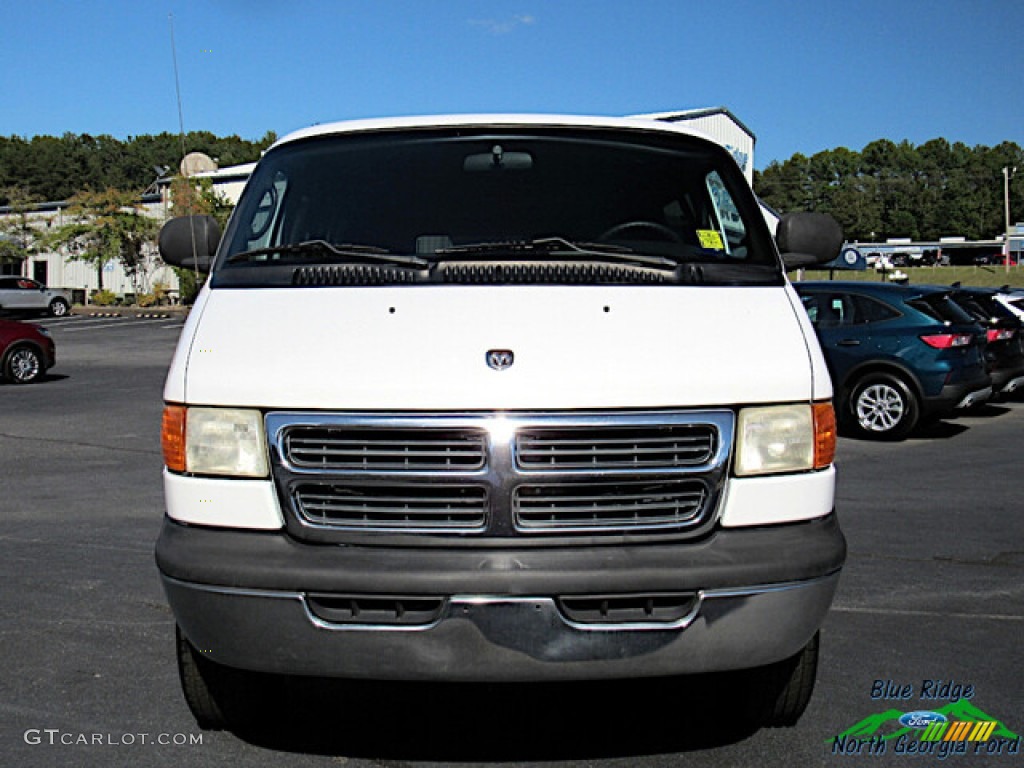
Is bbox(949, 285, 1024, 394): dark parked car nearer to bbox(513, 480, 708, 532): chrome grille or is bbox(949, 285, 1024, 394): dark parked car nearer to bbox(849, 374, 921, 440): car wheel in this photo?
bbox(849, 374, 921, 440): car wheel

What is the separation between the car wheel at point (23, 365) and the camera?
65.3ft

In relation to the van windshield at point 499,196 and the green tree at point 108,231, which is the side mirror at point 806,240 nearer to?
the van windshield at point 499,196

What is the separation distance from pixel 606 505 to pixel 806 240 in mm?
2092

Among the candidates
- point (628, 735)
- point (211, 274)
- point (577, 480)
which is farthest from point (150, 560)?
point (577, 480)

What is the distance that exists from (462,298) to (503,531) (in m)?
0.79

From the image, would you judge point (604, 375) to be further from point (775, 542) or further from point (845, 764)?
point (845, 764)

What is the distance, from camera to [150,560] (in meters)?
6.65

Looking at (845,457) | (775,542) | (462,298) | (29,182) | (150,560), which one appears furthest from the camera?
(29,182)

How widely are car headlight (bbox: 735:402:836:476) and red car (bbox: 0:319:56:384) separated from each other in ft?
61.0

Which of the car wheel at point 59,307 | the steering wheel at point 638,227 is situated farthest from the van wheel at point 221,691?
the car wheel at point 59,307

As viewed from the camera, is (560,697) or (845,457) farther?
(845,457)

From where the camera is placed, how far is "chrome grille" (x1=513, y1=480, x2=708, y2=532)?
333cm

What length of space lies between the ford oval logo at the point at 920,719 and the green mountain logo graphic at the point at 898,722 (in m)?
0.02

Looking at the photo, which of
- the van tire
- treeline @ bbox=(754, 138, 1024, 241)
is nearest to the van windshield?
the van tire
